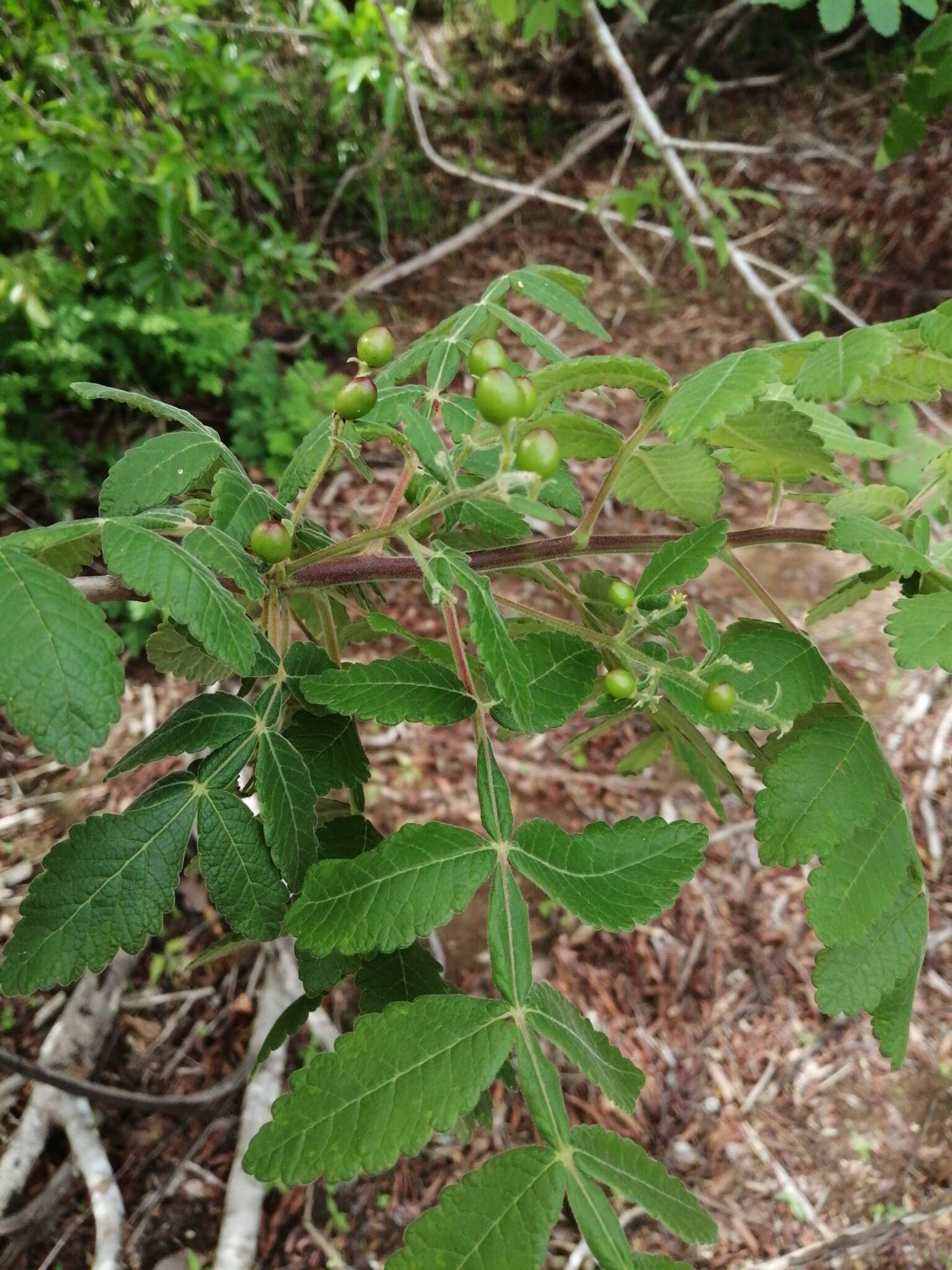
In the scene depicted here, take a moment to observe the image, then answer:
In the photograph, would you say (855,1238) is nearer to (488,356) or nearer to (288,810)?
(288,810)

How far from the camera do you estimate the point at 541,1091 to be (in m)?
0.82

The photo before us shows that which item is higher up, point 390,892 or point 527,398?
point 527,398

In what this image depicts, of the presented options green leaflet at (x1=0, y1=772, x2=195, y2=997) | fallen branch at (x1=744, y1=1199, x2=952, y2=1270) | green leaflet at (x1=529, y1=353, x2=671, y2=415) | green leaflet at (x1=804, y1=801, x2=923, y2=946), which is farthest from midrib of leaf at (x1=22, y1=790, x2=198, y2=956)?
fallen branch at (x1=744, y1=1199, x2=952, y2=1270)

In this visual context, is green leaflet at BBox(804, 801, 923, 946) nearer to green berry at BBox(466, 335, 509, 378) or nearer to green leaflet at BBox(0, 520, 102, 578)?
green berry at BBox(466, 335, 509, 378)

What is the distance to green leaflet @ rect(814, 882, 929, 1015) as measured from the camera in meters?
1.01

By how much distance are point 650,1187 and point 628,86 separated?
4.00 meters

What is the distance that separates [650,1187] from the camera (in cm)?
83

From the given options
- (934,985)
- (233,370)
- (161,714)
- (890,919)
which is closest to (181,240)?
(233,370)

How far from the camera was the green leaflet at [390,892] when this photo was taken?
87cm

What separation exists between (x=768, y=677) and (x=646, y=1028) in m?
1.91

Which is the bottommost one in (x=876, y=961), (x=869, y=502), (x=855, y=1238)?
(x=855, y=1238)

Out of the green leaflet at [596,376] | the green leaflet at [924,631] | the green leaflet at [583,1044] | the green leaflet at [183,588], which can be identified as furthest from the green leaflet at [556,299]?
the green leaflet at [583,1044]

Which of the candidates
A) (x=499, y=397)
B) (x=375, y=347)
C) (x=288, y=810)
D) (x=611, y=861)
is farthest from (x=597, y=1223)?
(x=375, y=347)

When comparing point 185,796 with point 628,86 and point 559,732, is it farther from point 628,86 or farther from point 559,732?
point 628,86
